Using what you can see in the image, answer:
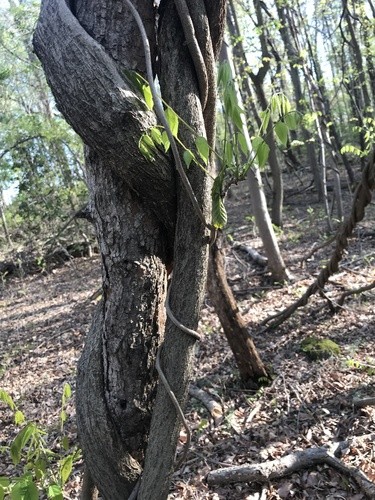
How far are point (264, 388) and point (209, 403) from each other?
51cm

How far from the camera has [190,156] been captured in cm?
112

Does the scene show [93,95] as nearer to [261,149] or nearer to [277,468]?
[261,149]

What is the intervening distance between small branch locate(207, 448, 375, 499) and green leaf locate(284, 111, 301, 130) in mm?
2208

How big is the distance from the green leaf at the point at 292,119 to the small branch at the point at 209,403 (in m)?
2.78

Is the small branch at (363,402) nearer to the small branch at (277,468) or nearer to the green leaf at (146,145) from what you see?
the small branch at (277,468)

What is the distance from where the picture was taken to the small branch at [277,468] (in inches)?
98.8

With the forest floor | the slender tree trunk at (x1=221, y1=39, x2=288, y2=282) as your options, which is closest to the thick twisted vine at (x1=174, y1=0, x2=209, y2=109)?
the forest floor

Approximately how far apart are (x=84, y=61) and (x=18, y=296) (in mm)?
8886

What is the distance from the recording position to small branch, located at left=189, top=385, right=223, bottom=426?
336cm

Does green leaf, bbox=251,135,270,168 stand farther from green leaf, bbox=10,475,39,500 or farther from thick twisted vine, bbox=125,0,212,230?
green leaf, bbox=10,475,39,500

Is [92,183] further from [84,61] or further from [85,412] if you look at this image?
[85,412]

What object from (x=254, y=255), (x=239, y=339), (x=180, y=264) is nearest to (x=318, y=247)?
(x=239, y=339)

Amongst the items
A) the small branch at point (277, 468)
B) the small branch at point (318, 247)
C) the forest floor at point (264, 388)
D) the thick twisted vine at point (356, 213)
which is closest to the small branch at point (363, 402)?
the forest floor at point (264, 388)

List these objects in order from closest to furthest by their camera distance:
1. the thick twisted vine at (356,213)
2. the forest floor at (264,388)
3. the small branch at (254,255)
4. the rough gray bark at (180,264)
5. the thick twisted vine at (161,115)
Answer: the thick twisted vine at (161,115) → the rough gray bark at (180,264) → the thick twisted vine at (356,213) → the forest floor at (264,388) → the small branch at (254,255)
